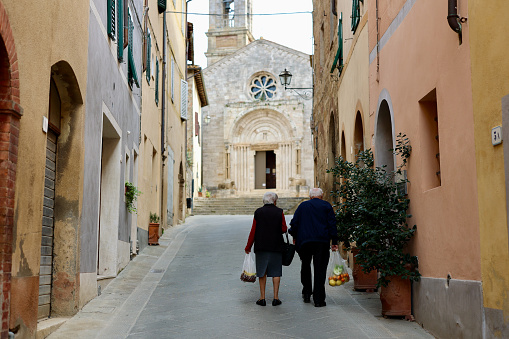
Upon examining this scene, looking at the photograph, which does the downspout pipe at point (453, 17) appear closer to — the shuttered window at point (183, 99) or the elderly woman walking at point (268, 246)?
the elderly woman walking at point (268, 246)

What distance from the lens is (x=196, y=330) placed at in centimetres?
662

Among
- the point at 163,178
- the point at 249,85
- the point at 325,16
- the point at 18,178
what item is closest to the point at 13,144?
the point at 18,178

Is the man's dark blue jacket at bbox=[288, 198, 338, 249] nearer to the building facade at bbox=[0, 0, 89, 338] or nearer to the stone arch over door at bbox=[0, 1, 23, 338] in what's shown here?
the building facade at bbox=[0, 0, 89, 338]

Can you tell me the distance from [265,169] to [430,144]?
110ft

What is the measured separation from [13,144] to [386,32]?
214 inches

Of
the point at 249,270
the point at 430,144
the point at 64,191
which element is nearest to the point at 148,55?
the point at 64,191

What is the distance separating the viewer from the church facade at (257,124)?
1487 inches

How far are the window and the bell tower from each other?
43.5m

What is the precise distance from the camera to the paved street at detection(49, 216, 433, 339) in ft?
21.4

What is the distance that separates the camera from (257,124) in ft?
128

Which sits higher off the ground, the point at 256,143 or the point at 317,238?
the point at 256,143

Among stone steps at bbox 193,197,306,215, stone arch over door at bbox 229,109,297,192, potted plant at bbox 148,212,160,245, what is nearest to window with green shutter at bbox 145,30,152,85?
potted plant at bbox 148,212,160,245

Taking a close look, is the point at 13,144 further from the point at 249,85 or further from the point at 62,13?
the point at 249,85

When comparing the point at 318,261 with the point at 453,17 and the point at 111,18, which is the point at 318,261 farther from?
the point at 111,18
